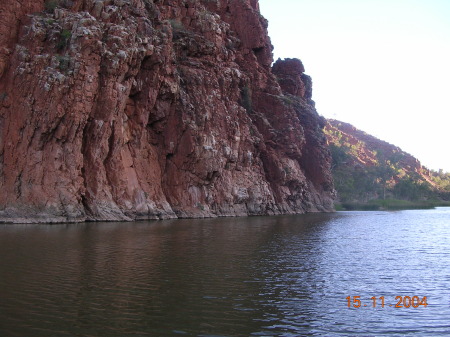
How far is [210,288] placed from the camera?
16594 mm

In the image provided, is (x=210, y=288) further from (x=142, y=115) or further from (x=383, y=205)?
(x=383, y=205)

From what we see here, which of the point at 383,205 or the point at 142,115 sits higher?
the point at 142,115

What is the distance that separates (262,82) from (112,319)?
3125 inches

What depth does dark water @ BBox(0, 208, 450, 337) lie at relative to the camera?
1239cm

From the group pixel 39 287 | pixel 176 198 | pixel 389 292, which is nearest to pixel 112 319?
pixel 39 287

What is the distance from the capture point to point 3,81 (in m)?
46.1
